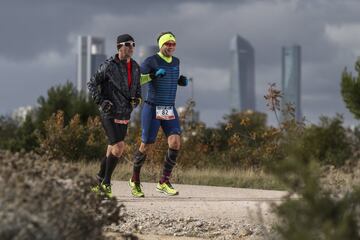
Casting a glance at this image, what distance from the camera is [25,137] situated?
113 ft

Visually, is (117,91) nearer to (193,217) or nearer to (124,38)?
(124,38)

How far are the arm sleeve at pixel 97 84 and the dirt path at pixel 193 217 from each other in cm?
140

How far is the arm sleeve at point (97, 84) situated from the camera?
11.1m

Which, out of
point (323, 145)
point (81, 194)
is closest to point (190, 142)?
point (323, 145)

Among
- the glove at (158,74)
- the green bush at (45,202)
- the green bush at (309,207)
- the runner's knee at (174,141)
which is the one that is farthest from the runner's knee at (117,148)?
the green bush at (309,207)

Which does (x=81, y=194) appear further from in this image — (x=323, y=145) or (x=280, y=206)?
(x=323, y=145)

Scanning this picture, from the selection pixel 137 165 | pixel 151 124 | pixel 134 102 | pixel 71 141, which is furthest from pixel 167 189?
pixel 71 141

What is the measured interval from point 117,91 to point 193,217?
6.56ft

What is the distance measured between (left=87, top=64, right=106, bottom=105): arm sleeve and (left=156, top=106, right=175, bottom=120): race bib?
3.20 feet

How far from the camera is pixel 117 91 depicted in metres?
11.1

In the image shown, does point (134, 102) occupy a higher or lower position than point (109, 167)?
higher

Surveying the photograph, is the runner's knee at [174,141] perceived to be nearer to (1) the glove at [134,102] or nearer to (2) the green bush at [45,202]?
(1) the glove at [134,102]

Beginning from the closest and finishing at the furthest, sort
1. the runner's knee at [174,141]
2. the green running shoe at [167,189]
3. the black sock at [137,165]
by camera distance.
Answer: the runner's knee at [174,141]
the black sock at [137,165]
the green running shoe at [167,189]

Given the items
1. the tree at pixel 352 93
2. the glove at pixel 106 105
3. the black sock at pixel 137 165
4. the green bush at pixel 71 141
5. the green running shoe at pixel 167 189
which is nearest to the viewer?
the glove at pixel 106 105
